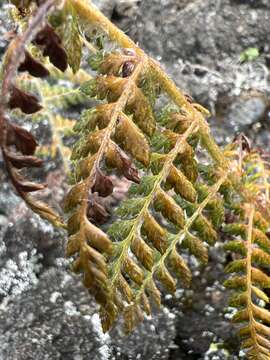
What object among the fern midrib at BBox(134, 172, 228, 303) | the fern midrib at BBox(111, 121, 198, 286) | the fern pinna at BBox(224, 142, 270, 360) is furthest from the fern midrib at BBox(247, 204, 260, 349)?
the fern midrib at BBox(111, 121, 198, 286)

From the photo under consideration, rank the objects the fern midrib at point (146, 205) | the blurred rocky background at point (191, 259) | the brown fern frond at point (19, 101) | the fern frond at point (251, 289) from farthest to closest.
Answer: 1. the blurred rocky background at point (191, 259)
2. the fern frond at point (251, 289)
3. the fern midrib at point (146, 205)
4. the brown fern frond at point (19, 101)

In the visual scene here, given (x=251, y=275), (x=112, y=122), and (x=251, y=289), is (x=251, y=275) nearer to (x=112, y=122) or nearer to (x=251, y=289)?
(x=251, y=289)

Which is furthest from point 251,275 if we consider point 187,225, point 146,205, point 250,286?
point 146,205

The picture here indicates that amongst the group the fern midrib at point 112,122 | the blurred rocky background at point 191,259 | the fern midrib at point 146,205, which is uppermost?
the fern midrib at point 112,122

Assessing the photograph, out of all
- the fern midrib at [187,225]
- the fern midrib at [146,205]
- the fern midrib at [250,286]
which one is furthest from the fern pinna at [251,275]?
the fern midrib at [146,205]

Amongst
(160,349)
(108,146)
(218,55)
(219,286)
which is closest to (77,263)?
(108,146)

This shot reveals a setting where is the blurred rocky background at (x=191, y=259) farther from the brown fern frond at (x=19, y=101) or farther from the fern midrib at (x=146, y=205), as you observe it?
the brown fern frond at (x=19, y=101)

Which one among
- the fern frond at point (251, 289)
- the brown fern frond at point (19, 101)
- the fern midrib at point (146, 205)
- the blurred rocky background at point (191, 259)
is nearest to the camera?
the brown fern frond at point (19, 101)

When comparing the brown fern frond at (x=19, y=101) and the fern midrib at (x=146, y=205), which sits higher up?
the brown fern frond at (x=19, y=101)

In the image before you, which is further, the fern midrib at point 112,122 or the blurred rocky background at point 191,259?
the blurred rocky background at point 191,259
